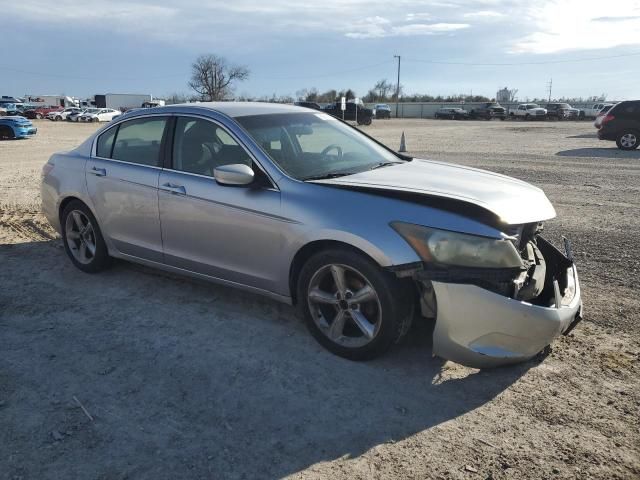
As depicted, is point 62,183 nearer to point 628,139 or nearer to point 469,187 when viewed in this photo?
point 469,187

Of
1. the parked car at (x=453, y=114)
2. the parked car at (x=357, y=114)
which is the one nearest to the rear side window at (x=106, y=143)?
the parked car at (x=357, y=114)

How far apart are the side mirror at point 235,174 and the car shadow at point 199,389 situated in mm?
1148

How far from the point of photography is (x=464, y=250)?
318 centimetres

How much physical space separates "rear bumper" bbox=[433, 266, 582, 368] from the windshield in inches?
53.8

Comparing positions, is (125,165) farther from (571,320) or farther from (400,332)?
(571,320)

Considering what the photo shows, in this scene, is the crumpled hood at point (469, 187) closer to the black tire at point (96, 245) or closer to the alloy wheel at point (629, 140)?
the black tire at point (96, 245)

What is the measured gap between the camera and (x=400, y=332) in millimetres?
3432

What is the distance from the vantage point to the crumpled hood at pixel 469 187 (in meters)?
3.37

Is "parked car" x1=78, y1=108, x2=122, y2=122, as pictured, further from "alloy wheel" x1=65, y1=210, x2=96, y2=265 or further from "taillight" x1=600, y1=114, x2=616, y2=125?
"alloy wheel" x1=65, y1=210, x2=96, y2=265

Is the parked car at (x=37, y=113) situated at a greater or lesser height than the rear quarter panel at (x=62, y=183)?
greater

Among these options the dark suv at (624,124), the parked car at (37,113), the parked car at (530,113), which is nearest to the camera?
the dark suv at (624,124)

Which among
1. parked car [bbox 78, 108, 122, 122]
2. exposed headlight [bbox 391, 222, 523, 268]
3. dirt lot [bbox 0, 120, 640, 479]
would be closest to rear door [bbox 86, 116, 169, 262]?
dirt lot [bbox 0, 120, 640, 479]

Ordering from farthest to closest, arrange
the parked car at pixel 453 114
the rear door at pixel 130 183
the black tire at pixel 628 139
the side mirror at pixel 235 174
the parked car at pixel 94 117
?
1. the parked car at pixel 453 114
2. the parked car at pixel 94 117
3. the black tire at pixel 628 139
4. the rear door at pixel 130 183
5. the side mirror at pixel 235 174

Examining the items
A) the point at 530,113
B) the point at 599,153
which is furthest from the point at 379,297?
the point at 530,113
